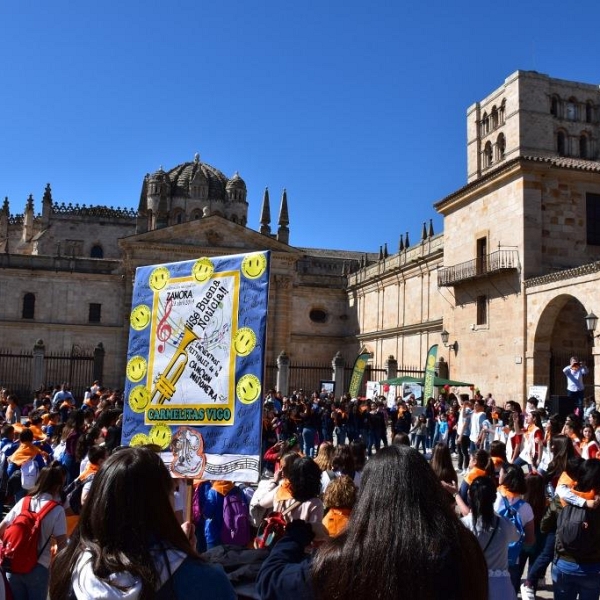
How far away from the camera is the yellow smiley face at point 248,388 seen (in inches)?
212

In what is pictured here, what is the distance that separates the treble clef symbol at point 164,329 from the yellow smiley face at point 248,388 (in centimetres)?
85

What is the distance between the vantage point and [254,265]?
5.61 meters

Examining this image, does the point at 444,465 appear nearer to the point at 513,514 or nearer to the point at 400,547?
the point at 513,514

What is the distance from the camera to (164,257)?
43.5 m

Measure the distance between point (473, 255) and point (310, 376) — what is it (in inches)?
829

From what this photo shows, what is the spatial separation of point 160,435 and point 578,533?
11.3 ft

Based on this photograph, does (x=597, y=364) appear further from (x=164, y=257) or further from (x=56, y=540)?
(x=164, y=257)

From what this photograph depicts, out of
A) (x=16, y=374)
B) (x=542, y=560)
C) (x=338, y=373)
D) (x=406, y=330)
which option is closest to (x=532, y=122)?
(x=406, y=330)

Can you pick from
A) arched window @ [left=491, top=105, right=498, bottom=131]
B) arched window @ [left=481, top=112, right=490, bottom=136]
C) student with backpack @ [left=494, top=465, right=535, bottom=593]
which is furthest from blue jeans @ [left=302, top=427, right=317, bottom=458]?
arched window @ [left=481, top=112, right=490, bottom=136]

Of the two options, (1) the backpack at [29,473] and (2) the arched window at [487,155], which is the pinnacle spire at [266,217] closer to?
(2) the arched window at [487,155]

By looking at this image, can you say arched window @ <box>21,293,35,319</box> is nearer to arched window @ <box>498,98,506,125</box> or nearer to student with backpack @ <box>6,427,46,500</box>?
arched window @ <box>498,98,506,125</box>

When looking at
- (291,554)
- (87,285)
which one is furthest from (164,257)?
(291,554)

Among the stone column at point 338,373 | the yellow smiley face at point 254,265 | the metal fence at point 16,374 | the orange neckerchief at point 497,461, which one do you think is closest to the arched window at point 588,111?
the stone column at point 338,373

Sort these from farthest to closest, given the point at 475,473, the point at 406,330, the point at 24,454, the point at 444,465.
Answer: the point at 406,330
the point at 24,454
the point at 475,473
the point at 444,465
